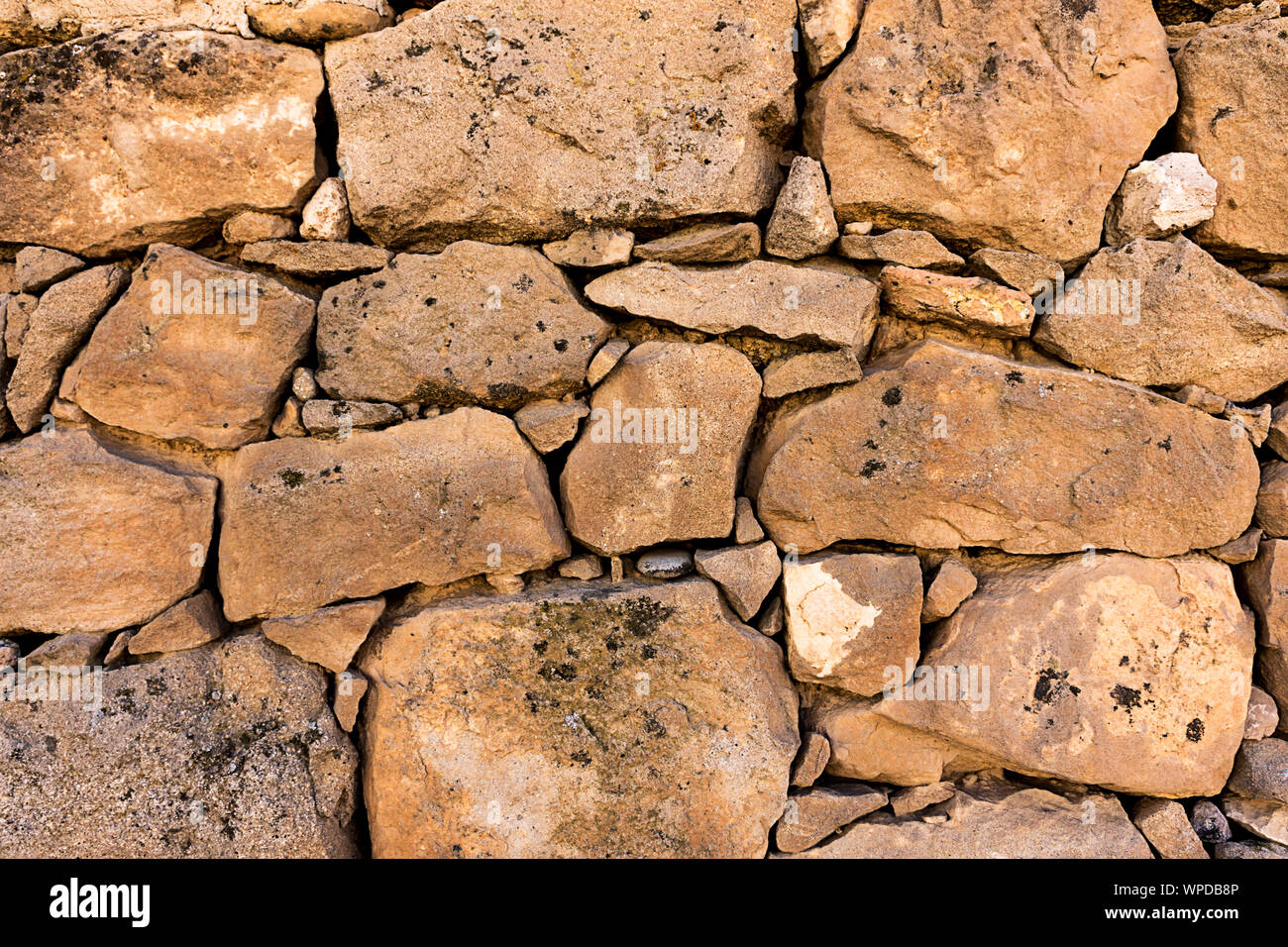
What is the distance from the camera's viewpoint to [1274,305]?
2.24 metres

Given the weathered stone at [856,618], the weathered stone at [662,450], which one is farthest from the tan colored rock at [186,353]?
the weathered stone at [856,618]

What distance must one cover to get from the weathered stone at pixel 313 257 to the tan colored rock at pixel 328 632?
103 cm

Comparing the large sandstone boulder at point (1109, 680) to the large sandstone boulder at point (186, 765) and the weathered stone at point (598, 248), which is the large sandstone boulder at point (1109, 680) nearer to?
the weathered stone at point (598, 248)

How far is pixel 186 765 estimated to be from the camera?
2061 millimetres

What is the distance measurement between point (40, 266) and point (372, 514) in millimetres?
1249

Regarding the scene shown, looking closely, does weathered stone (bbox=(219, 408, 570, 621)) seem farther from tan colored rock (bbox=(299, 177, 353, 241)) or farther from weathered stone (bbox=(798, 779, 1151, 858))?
weathered stone (bbox=(798, 779, 1151, 858))

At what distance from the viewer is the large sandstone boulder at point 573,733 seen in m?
2.12

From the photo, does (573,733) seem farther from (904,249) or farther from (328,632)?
(904,249)

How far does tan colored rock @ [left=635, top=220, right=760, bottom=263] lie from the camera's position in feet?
7.25

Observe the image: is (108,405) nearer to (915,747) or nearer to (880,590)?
(880,590)

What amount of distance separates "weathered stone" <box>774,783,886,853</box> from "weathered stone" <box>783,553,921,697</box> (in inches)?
13.2

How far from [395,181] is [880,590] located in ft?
6.36

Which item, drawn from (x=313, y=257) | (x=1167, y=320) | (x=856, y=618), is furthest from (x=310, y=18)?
(x=1167, y=320)

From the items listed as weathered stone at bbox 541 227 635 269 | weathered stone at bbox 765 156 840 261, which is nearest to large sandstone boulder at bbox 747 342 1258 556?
weathered stone at bbox 765 156 840 261
